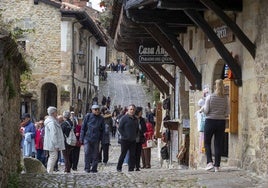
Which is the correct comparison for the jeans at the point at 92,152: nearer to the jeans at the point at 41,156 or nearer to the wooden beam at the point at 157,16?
the wooden beam at the point at 157,16

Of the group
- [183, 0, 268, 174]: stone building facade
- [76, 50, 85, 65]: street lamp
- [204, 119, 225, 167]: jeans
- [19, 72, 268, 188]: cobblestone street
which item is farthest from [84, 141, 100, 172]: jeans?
[76, 50, 85, 65]: street lamp

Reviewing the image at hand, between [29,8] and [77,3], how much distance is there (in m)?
15.0

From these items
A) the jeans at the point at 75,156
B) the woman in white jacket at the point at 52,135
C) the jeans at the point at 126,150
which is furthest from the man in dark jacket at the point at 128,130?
the jeans at the point at 75,156

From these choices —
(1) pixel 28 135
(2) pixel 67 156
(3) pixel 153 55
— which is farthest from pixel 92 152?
(3) pixel 153 55

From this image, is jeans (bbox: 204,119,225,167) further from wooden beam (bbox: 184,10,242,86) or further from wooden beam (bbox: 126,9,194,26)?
wooden beam (bbox: 126,9,194,26)

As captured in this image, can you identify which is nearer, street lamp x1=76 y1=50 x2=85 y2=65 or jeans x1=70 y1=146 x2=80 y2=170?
jeans x1=70 y1=146 x2=80 y2=170

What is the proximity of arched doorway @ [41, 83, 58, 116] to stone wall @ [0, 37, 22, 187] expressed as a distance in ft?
77.3

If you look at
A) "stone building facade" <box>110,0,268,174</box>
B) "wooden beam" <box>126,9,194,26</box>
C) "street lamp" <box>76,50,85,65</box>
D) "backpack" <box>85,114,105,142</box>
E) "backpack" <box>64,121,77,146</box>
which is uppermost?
"street lamp" <box>76,50,85,65</box>

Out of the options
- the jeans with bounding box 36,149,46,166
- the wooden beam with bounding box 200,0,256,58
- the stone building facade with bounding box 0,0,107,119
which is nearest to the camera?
the wooden beam with bounding box 200,0,256,58

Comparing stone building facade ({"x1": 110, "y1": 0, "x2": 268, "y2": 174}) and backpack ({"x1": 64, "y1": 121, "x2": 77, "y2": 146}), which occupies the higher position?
stone building facade ({"x1": 110, "y1": 0, "x2": 268, "y2": 174})

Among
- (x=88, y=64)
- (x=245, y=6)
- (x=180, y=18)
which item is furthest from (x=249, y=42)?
(x=88, y=64)

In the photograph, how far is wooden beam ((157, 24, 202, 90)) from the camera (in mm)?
13852

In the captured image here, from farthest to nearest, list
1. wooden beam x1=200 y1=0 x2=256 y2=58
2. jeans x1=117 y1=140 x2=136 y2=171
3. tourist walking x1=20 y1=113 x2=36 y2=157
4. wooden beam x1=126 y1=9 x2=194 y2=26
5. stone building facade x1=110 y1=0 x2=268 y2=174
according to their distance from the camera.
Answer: tourist walking x1=20 y1=113 x2=36 y2=157
jeans x1=117 y1=140 x2=136 y2=171
wooden beam x1=126 y1=9 x2=194 y2=26
wooden beam x1=200 y1=0 x2=256 y2=58
stone building facade x1=110 y1=0 x2=268 y2=174

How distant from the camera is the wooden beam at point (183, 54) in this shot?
13852 millimetres
